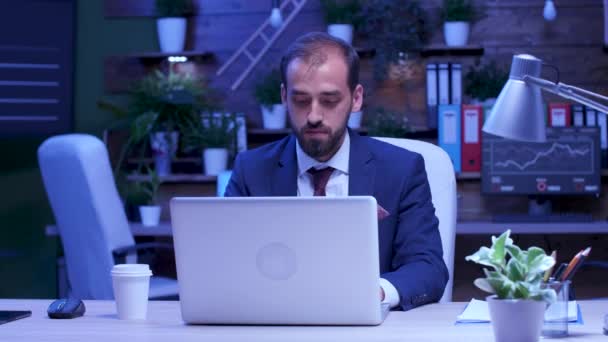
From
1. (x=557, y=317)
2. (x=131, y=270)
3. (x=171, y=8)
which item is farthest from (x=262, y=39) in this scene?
(x=557, y=317)

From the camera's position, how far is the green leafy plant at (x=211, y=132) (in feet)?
15.1

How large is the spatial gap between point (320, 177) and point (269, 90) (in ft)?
7.33

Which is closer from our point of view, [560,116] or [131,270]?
[131,270]

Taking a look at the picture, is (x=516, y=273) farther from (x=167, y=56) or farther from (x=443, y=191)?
(x=167, y=56)

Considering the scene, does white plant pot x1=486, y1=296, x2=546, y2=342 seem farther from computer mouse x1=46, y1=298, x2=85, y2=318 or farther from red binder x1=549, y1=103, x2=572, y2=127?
red binder x1=549, y1=103, x2=572, y2=127

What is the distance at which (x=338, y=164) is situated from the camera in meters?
2.45

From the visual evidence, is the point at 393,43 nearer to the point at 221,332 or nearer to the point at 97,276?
the point at 97,276

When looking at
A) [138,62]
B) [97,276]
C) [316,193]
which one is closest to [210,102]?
[138,62]

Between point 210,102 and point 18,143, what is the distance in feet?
3.35

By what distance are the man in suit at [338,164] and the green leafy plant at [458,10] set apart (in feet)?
7.09

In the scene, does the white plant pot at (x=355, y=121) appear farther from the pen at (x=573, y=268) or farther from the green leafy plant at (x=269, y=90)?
the pen at (x=573, y=268)

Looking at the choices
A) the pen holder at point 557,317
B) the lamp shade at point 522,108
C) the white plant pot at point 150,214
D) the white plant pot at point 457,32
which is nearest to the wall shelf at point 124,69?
the white plant pot at point 150,214

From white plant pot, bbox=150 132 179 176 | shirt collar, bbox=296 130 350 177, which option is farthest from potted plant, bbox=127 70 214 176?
shirt collar, bbox=296 130 350 177

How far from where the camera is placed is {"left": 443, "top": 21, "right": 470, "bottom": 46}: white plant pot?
180 inches
